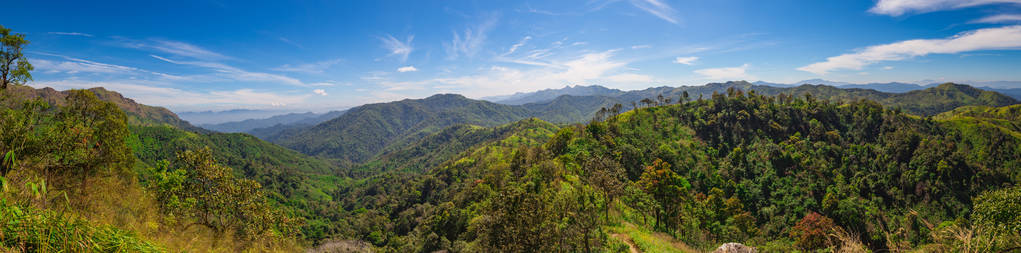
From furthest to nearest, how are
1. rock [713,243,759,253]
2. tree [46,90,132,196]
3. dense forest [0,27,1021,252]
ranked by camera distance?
rock [713,243,759,253] < tree [46,90,132,196] < dense forest [0,27,1021,252]

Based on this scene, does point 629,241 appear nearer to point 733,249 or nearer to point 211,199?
point 733,249

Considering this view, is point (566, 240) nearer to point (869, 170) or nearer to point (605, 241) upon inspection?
point (605, 241)

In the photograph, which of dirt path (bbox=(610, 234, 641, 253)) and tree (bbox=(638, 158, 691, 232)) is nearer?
dirt path (bbox=(610, 234, 641, 253))

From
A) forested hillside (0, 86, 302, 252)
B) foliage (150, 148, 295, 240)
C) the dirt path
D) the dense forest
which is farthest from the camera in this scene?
the dirt path

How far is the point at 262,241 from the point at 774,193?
90370mm

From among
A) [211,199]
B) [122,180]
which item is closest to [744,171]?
[211,199]

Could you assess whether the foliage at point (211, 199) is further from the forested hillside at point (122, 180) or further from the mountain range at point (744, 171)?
the mountain range at point (744, 171)

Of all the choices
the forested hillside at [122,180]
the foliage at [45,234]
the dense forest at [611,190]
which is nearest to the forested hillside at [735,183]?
the dense forest at [611,190]

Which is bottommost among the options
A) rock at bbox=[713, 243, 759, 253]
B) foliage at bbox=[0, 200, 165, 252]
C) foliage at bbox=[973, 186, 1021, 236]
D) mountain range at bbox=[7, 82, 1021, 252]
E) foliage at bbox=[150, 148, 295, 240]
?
mountain range at bbox=[7, 82, 1021, 252]

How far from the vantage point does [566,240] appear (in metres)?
17.6

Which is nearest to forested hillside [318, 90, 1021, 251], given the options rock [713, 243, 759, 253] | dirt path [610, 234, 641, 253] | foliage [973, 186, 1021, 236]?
foliage [973, 186, 1021, 236]

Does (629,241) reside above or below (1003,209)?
below

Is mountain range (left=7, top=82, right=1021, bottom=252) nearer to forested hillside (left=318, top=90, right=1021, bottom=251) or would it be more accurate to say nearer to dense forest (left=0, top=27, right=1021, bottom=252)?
forested hillside (left=318, top=90, right=1021, bottom=251)

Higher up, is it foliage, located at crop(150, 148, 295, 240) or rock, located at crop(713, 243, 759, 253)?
foliage, located at crop(150, 148, 295, 240)
